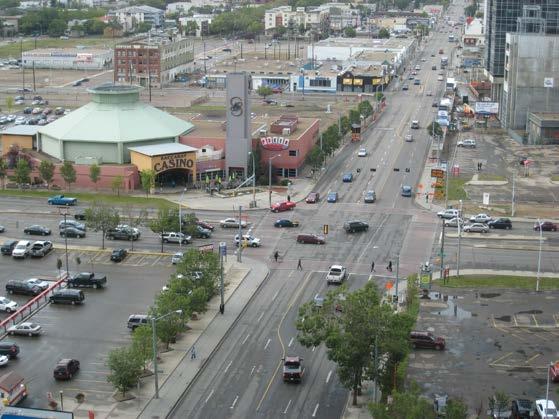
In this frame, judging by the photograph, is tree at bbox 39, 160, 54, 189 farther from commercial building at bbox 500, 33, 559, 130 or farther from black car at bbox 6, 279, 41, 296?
commercial building at bbox 500, 33, 559, 130

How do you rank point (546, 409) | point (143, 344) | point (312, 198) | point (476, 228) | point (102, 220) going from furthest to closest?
1. point (312, 198)
2. point (476, 228)
3. point (102, 220)
4. point (143, 344)
5. point (546, 409)

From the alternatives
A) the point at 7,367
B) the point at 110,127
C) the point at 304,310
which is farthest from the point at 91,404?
the point at 110,127

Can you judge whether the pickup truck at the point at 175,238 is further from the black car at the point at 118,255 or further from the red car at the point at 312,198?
the red car at the point at 312,198

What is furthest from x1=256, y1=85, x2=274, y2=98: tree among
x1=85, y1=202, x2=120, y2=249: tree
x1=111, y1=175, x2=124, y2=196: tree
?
x1=85, y1=202, x2=120, y2=249: tree

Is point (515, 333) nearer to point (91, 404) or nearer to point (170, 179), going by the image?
point (91, 404)

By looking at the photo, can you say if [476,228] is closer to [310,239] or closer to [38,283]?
[310,239]

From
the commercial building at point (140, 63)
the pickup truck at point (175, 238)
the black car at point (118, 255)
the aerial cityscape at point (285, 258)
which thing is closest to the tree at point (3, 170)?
the aerial cityscape at point (285, 258)

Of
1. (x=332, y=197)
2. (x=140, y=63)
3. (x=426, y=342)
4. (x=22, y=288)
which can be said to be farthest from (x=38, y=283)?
(x=140, y=63)

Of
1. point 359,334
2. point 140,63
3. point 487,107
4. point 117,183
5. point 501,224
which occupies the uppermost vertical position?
point 140,63
